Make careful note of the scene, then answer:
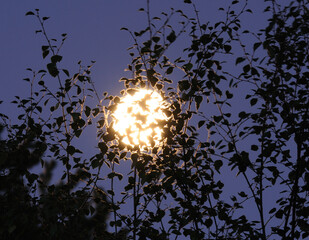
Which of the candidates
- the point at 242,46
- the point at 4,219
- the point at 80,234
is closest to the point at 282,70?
the point at 242,46

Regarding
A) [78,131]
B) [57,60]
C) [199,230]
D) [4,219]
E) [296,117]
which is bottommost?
[4,219]

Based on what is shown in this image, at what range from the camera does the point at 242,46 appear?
458 centimetres

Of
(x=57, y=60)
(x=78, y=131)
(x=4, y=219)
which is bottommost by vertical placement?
(x=4, y=219)

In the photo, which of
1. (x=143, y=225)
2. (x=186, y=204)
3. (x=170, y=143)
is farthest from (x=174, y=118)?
(x=143, y=225)

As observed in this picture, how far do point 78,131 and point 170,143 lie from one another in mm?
1001

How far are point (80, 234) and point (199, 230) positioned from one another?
1.46m

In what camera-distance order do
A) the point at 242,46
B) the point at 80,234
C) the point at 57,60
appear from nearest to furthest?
the point at 57,60 → the point at 242,46 → the point at 80,234

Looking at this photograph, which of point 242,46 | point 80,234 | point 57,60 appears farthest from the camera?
point 80,234

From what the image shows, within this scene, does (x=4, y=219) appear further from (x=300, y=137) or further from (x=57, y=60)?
(x=300, y=137)

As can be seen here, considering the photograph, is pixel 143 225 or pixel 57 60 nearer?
pixel 57 60

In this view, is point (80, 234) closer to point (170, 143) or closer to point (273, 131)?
point (170, 143)

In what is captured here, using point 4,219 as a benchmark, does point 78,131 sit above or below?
above

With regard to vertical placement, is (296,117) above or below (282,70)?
below

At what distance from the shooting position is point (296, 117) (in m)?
4.45
